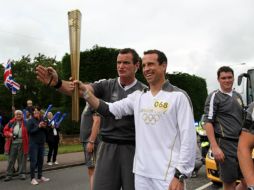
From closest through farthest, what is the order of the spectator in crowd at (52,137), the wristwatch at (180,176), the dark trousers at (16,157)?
the wristwatch at (180,176) → the dark trousers at (16,157) → the spectator in crowd at (52,137)

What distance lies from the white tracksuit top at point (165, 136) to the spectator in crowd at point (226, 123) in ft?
5.98

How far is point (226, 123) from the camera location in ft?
17.9

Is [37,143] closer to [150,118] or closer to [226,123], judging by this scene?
[226,123]

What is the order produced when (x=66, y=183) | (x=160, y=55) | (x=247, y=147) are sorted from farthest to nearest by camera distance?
(x=66, y=183)
(x=160, y=55)
(x=247, y=147)

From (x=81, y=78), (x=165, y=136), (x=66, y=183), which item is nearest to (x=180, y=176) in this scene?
(x=165, y=136)

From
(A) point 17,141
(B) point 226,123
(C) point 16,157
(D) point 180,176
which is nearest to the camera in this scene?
(D) point 180,176

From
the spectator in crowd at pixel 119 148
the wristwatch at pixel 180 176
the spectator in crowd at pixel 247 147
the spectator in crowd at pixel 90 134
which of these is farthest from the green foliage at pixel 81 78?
the spectator in crowd at pixel 247 147

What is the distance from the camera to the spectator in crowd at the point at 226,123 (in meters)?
5.37

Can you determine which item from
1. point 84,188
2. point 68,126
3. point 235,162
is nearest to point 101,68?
point 68,126

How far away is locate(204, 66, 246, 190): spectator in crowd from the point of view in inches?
211

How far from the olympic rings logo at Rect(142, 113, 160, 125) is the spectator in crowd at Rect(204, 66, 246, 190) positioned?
185 cm

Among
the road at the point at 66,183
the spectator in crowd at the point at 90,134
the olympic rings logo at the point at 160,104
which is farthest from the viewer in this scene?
the road at the point at 66,183

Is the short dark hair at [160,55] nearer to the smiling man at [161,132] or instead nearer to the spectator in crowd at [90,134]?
the smiling man at [161,132]

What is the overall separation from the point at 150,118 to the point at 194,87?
28.0 metres
